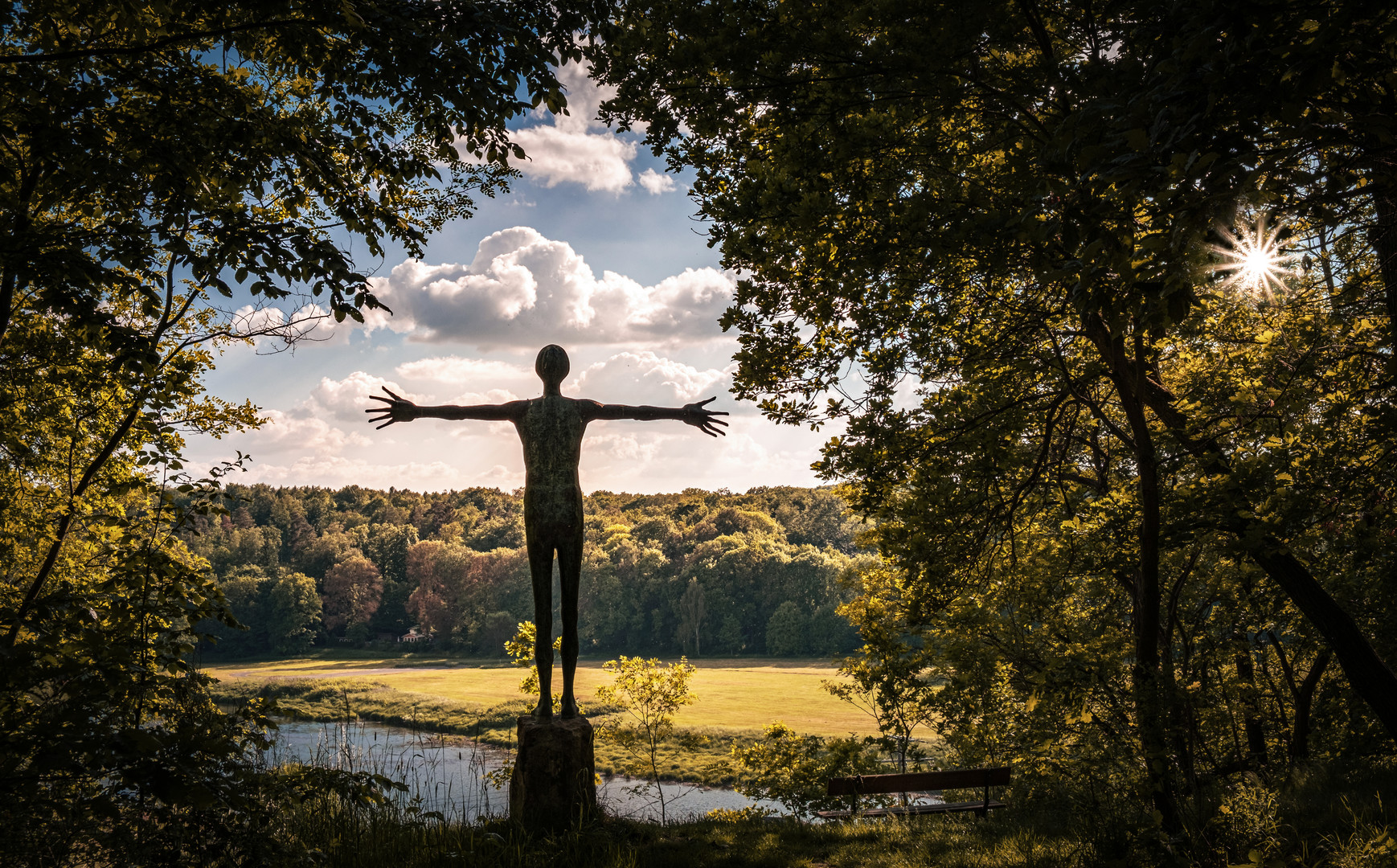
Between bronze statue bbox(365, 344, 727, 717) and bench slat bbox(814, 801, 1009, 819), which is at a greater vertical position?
bronze statue bbox(365, 344, 727, 717)

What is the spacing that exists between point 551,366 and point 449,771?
55.7ft

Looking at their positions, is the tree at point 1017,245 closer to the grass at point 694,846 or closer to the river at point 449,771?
the grass at point 694,846

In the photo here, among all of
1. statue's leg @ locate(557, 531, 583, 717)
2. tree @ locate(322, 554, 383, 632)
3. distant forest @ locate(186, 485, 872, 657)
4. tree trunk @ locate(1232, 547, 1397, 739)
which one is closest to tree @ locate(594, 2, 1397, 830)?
tree trunk @ locate(1232, 547, 1397, 739)

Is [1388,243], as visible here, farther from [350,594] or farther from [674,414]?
[350,594]

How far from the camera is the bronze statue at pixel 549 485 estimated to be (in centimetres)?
605

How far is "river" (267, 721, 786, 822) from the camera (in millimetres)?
6203

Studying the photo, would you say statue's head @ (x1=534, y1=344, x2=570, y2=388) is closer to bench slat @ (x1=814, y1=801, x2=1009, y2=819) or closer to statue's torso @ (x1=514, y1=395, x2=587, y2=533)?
statue's torso @ (x1=514, y1=395, x2=587, y2=533)

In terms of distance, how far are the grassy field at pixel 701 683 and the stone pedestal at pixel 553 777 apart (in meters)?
11.1

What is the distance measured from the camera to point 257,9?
11.5 feet

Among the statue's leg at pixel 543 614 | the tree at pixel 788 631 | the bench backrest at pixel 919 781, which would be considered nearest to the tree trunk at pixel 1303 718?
the bench backrest at pixel 919 781

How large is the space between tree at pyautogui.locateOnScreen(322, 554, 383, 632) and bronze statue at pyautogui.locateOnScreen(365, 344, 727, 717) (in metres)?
68.7

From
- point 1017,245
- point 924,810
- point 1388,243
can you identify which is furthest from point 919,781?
point 1388,243

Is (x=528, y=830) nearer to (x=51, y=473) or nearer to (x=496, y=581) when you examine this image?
(x=51, y=473)

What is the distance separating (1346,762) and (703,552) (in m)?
59.8
